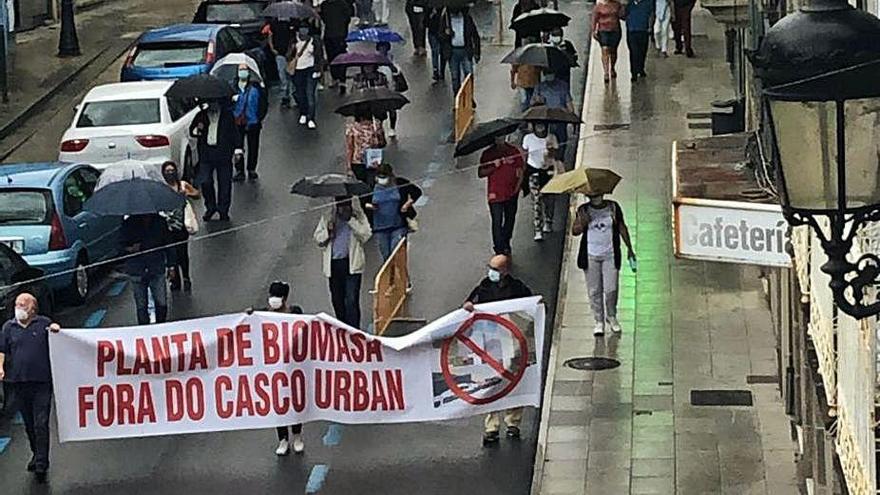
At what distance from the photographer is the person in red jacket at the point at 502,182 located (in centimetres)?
2256

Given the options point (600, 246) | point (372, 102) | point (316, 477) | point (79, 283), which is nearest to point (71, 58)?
point (372, 102)

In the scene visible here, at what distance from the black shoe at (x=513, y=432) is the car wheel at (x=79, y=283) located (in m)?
6.29

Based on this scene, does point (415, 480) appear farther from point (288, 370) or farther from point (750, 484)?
point (750, 484)

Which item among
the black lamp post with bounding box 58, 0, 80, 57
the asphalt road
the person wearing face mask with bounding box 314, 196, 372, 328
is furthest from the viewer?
the black lamp post with bounding box 58, 0, 80, 57

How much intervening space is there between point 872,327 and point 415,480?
7.38 m

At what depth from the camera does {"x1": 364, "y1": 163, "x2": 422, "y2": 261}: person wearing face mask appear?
2097cm

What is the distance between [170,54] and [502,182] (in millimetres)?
10647

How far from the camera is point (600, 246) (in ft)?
65.4

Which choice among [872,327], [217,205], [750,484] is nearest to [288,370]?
[750,484]

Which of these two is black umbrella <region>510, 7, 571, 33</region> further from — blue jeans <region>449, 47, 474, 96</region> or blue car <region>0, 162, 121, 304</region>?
blue car <region>0, 162, 121, 304</region>

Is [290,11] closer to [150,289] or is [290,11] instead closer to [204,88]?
[204,88]

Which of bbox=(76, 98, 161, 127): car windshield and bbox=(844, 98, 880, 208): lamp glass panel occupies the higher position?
bbox=(844, 98, 880, 208): lamp glass panel

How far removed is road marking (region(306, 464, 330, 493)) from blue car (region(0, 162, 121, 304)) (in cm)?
565

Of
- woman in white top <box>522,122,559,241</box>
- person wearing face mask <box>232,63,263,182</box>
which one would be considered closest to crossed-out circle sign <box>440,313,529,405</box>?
woman in white top <box>522,122,559,241</box>
